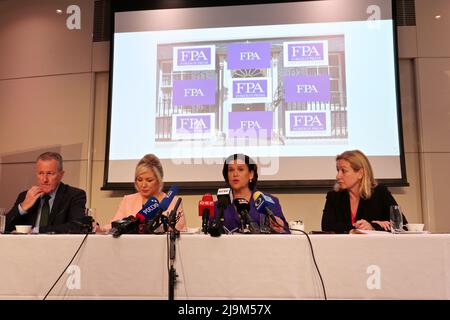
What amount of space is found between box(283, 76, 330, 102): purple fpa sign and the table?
6.47 feet

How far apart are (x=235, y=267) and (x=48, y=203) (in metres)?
1.47

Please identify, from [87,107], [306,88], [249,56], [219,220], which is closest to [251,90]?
[249,56]

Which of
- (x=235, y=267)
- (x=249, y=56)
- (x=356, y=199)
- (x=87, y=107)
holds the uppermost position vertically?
(x=249, y=56)

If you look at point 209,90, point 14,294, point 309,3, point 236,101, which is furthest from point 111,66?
point 14,294

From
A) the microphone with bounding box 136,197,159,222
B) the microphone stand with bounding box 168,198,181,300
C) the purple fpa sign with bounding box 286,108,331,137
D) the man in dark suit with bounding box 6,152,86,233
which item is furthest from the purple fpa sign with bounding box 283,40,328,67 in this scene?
the microphone stand with bounding box 168,198,181,300

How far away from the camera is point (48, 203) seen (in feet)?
8.14

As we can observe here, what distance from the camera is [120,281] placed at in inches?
59.6

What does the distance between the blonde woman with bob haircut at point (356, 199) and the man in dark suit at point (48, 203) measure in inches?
57.9

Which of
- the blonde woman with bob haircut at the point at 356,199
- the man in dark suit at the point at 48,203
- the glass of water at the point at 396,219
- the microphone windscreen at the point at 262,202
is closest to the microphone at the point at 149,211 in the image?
the microphone windscreen at the point at 262,202

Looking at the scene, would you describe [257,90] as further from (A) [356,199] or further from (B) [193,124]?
(A) [356,199]
